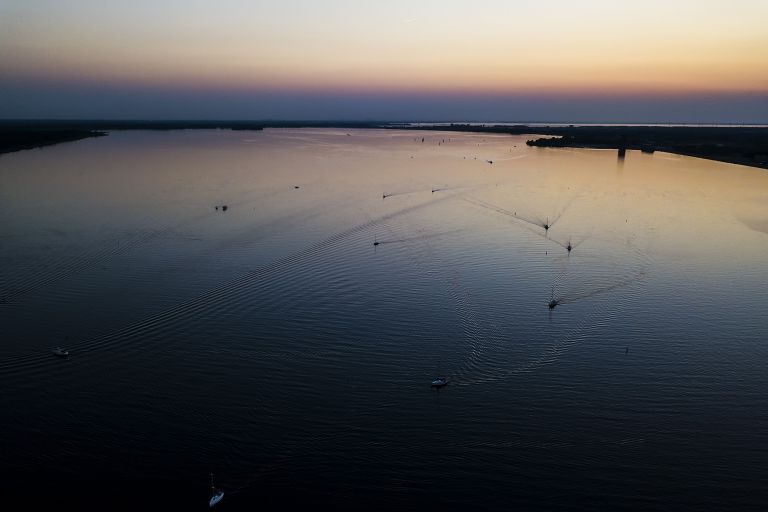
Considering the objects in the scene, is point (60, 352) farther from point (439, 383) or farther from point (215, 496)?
point (439, 383)

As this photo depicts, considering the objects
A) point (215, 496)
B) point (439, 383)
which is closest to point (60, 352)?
point (215, 496)

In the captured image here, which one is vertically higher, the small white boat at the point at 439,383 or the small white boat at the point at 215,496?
the small white boat at the point at 439,383

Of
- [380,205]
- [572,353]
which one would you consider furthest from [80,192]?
[572,353]

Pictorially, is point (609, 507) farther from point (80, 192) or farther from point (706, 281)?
point (80, 192)

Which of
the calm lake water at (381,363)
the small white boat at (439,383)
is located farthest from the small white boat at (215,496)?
the small white boat at (439,383)

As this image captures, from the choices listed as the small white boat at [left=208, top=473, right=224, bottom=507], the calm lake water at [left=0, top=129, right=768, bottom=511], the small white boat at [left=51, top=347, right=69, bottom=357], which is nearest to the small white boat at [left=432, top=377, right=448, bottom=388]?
the calm lake water at [left=0, top=129, right=768, bottom=511]

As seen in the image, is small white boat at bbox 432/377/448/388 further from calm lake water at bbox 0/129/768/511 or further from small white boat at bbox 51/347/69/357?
small white boat at bbox 51/347/69/357

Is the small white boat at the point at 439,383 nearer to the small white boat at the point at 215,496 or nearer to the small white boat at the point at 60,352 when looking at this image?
the small white boat at the point at 215,496

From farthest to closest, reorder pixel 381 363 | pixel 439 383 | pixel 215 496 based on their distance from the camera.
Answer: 1. pixel 381 363
2. pixel 439 383
3. pixel 215 496
